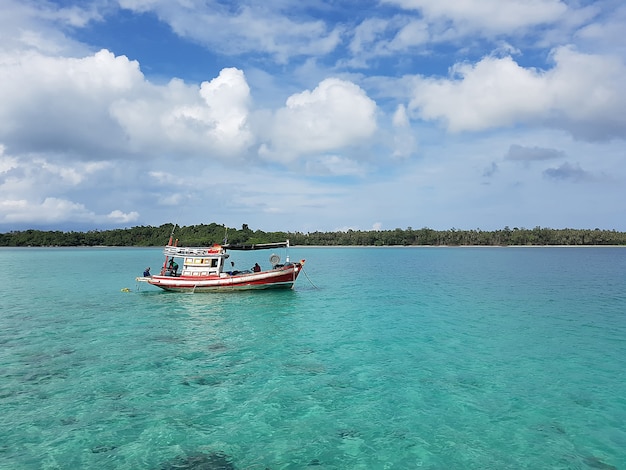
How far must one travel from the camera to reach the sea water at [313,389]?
37.8 feet

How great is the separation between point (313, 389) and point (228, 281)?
1077 inches

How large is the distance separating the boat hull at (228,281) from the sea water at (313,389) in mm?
8590

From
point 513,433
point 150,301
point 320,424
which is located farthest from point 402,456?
point 150,301

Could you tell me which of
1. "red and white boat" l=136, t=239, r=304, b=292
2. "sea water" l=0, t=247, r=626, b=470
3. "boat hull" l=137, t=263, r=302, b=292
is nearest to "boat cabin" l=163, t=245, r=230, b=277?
"red and white boat" l=136, t=239, r=304, b=292

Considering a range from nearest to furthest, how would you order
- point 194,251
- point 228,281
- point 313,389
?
point 313,389, point 194,251, point 228,281

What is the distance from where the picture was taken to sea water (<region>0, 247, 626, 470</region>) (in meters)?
11.5

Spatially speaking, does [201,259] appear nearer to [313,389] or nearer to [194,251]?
[194,251]

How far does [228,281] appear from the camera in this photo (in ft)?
139

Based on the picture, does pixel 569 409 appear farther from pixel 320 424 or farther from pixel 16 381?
pixel 16 381

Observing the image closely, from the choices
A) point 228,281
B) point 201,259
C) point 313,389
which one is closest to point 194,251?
point 201,259

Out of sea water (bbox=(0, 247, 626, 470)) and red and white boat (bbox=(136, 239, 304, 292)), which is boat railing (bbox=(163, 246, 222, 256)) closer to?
red and white boat (bbox=(136, 239, 304, 292))

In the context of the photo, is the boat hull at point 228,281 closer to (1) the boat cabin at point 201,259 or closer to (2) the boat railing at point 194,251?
(1) the boat cabin at point 201,259

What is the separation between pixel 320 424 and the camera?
43.2ft

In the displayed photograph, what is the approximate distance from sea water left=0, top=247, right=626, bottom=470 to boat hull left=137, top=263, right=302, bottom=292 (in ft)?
28.2
